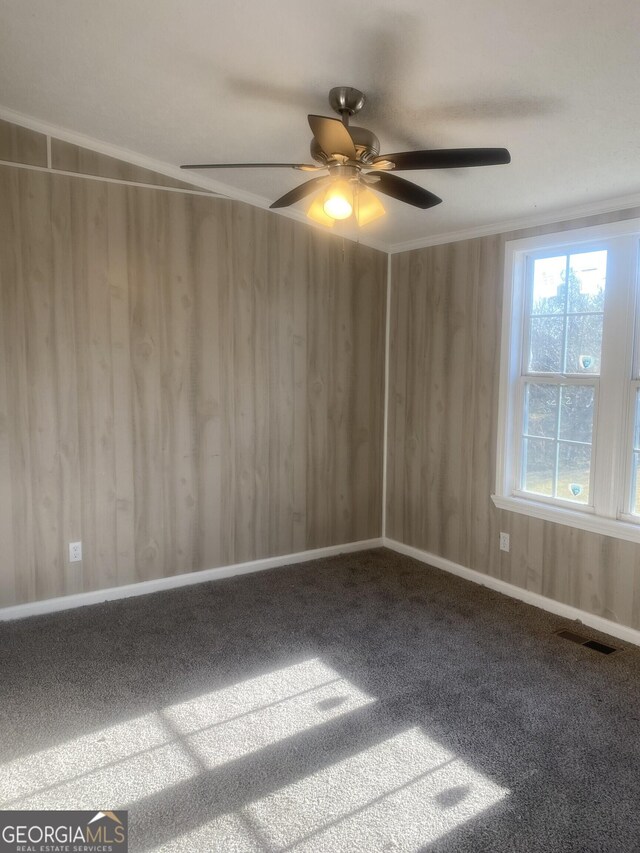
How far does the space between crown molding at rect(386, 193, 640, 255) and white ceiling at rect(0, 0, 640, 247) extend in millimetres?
58

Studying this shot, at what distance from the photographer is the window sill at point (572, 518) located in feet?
9.76

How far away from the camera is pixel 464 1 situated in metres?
1.72

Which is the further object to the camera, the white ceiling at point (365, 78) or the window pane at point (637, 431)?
the window pane at point (637, 431)

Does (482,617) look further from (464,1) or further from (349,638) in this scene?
(464,1)

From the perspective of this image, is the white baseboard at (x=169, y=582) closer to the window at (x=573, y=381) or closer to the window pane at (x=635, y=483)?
the window at (x=573, y=381)

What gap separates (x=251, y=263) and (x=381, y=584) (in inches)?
90.5

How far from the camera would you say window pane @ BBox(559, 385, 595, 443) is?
3.17 meters

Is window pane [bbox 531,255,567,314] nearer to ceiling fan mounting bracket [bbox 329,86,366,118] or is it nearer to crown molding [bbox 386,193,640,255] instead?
crown molding [bbox 386,193,640,255]

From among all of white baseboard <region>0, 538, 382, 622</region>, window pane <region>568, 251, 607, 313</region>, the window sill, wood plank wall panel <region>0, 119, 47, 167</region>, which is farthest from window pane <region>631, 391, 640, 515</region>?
wood plank wall panel <region>0, 119, 47, 167</region>

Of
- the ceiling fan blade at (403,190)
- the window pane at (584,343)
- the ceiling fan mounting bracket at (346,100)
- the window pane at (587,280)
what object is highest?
the ceiling fan mounting bracket at (346,100)

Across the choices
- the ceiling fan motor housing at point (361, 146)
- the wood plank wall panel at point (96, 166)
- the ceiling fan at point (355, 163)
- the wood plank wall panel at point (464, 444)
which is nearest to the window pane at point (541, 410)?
the wood plank wall panel at point (464, 444)

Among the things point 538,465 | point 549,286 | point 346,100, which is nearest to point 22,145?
point 346,100

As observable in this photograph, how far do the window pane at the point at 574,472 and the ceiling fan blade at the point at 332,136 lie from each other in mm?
2115

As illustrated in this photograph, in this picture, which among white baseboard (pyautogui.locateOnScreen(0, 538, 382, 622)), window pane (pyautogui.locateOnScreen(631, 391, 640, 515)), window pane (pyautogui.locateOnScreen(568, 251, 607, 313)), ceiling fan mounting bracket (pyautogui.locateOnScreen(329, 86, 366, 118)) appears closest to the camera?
ceiling fan mounting bracket (pyautogui.locateOnScreen(329, 86, 366, 118))
